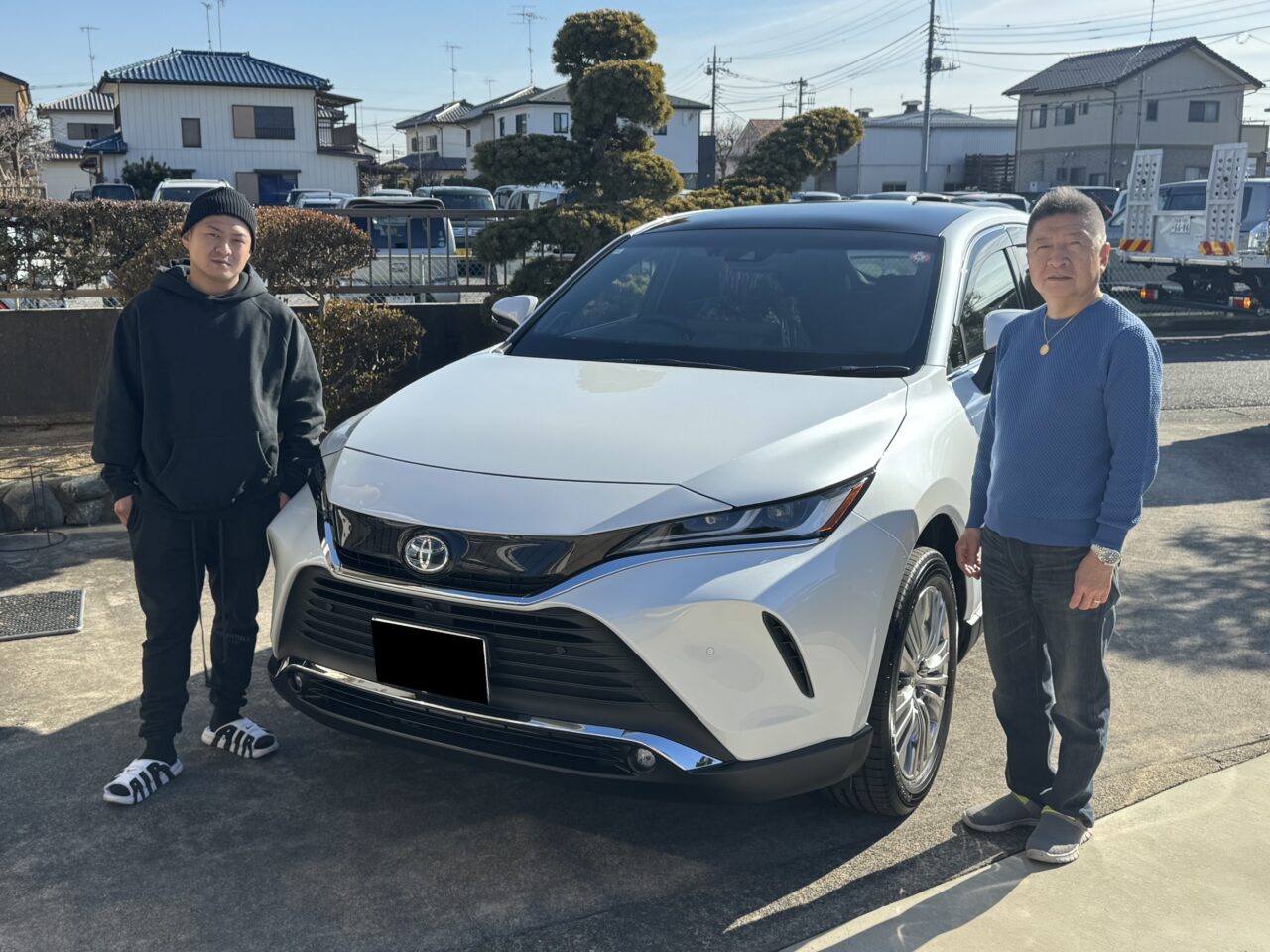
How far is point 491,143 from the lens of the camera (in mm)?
10336

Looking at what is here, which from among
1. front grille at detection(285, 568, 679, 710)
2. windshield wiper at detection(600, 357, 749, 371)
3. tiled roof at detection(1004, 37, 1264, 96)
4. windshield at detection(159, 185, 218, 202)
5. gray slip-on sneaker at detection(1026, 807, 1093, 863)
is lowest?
gray slip-on sneaker at detection(1026, 807, 1093, 863)

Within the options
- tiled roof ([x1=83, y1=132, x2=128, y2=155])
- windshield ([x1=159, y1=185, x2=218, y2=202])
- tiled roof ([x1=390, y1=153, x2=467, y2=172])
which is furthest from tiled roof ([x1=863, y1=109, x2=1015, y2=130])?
windshield ([x1=159, y1=185, x2=218, y2=202])

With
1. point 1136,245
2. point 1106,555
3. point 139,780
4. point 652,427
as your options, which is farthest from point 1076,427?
point 1136,245

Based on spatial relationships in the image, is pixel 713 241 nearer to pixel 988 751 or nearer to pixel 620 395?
pixel 620 395

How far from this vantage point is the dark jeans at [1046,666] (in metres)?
2.97

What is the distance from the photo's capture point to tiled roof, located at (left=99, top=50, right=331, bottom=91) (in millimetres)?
46188

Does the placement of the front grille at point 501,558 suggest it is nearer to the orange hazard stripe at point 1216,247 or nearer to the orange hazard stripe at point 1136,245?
the orange hazard stripe at point 1216,247

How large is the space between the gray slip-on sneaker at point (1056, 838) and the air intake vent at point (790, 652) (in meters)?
0.85

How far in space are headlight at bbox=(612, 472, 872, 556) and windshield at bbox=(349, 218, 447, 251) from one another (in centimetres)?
659

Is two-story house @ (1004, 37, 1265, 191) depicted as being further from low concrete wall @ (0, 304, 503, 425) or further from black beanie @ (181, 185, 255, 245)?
black beanie @ (181, 185, 255, 245)

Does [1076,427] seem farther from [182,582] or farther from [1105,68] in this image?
[1105,68]

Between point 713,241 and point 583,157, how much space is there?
20.7 feet

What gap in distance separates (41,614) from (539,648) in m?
3.16

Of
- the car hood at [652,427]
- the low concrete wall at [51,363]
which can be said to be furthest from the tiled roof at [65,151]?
the car hood at [652,427]
